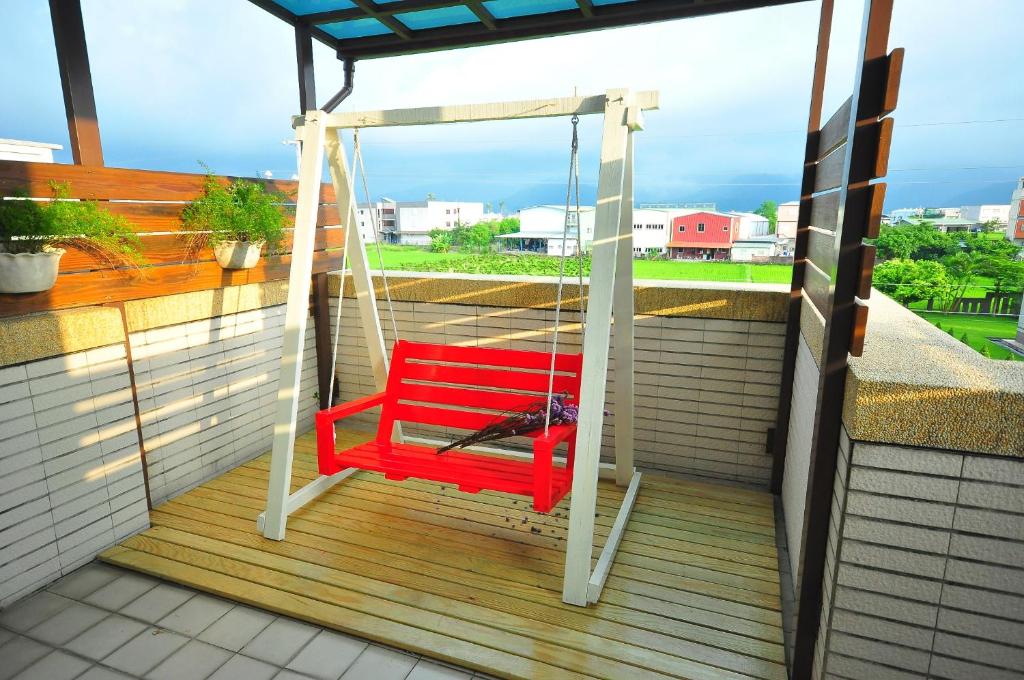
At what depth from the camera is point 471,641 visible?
1.96 m

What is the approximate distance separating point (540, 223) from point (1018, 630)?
286 centimetres

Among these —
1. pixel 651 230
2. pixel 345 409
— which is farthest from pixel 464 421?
pixel 651 230

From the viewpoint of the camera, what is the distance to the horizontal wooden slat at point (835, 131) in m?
1.84

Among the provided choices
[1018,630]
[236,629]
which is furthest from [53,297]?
[1018,630]

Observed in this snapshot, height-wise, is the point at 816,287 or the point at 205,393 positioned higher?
the point at 816,287

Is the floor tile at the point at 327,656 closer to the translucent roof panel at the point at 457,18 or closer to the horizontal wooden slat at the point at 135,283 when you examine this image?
the horizontal wooden slat at the point at 135,283

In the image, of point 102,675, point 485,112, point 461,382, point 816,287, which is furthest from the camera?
point 461,382

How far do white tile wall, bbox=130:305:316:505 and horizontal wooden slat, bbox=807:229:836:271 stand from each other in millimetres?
3150

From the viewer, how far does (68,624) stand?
2092 millimetres

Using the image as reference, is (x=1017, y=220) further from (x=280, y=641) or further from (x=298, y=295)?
(x=280, y=641)

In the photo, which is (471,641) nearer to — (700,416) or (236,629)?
(236,629)

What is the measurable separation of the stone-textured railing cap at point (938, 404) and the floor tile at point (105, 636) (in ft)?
8.57

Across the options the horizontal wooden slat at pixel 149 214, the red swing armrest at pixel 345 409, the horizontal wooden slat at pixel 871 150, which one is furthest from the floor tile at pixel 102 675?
the horizontal wooden slat at pixel 871 150

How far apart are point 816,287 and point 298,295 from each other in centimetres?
230
